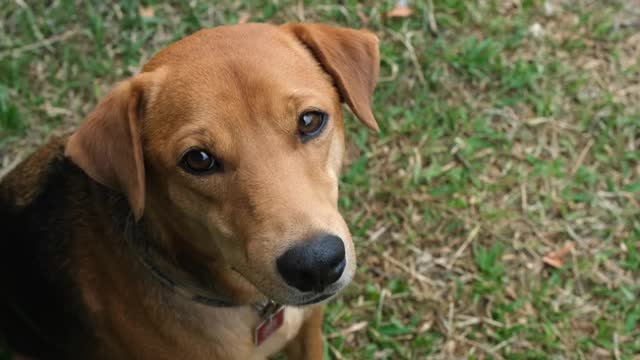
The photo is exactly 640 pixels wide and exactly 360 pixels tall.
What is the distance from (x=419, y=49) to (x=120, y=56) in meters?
2.30

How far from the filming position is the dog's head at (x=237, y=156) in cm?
306

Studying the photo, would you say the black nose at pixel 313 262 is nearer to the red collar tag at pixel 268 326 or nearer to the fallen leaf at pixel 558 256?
the red collar tag at pixel 268 326

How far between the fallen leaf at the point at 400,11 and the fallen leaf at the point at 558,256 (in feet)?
7.21

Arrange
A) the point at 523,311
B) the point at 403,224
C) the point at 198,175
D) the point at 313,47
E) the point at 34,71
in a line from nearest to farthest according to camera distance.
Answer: the point at 198,175
the point at 313,47
the point at 523,311
the point at 403,224
the point at 34,71

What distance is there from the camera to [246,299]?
377cm

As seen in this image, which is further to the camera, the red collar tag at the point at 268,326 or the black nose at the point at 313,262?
the red collar tag at the point at 268,326

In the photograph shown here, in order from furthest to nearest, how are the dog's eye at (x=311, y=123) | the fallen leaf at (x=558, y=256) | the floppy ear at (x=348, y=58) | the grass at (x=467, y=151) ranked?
1. the fallen leaf at (x=558, y=256)
2. the grass at (x=467, y=151)
3. the floppy ear at (x=348, y=58)
4. the dog's eye at (x=311, y=123)

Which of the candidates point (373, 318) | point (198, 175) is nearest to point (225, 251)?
point (198, 175)

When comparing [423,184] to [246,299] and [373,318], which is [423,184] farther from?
[246,299]

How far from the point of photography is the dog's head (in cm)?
306

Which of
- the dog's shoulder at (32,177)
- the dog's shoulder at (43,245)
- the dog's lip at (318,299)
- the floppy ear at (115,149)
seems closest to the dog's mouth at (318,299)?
the dog's lip at (318,299)

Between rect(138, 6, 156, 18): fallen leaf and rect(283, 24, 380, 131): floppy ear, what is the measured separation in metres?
2.93

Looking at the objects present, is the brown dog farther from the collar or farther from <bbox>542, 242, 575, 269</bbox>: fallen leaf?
<bbox>542, 242, 575, 269</bbox>: fallen leaf

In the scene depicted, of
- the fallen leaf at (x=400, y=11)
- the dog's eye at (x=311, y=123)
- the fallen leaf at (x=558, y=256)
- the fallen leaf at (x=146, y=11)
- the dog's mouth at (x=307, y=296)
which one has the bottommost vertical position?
the fallen leaf at (x=558, y=256)
